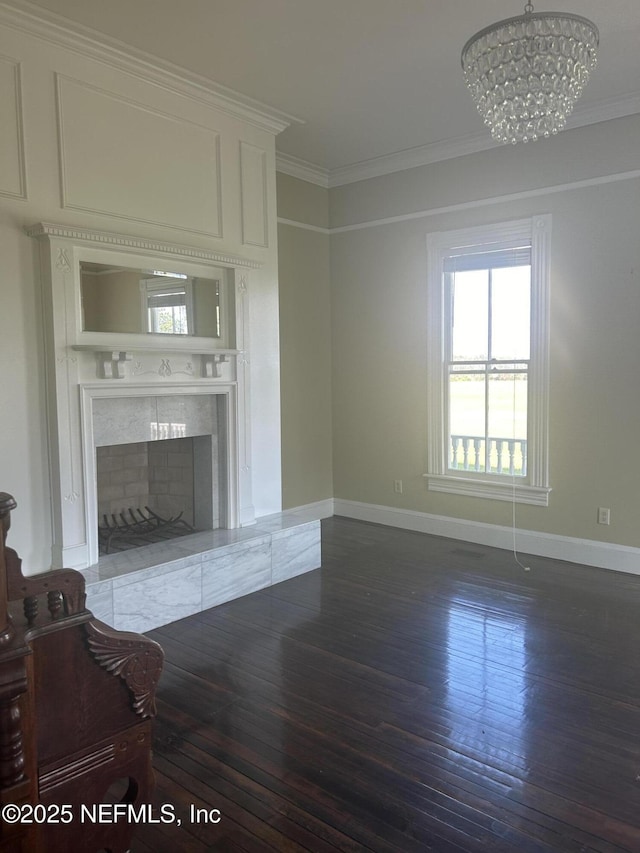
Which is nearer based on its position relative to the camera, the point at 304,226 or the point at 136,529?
the point at 136,529

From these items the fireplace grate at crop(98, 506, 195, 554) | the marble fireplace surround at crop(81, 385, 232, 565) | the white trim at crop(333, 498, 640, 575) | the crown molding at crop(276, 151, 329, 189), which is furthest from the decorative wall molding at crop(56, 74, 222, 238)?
the white trim at crop(333, 498, 640, 575)

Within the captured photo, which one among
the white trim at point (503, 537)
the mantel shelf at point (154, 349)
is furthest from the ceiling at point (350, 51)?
the white trim at point (503, 537)

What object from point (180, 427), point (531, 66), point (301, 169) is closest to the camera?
point (531, 66)

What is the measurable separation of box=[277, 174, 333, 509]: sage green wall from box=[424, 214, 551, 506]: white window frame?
1135 millimetres

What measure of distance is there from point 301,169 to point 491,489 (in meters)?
3.31

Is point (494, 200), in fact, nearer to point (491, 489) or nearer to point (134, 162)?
point (491, 489)

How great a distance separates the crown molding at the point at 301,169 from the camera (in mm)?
5538

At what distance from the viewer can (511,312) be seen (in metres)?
5.02

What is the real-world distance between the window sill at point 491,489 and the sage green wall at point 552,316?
65 millimetres

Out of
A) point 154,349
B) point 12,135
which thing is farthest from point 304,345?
point 12,135

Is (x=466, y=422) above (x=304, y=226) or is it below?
below

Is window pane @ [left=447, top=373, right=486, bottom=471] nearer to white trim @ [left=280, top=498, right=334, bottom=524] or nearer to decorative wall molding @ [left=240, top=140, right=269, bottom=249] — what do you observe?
white trim @ [left=280, top=498, right=334, bottom=524]

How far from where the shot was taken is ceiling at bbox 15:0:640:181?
10.7 feet

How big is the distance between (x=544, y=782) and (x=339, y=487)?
415 centimetres
